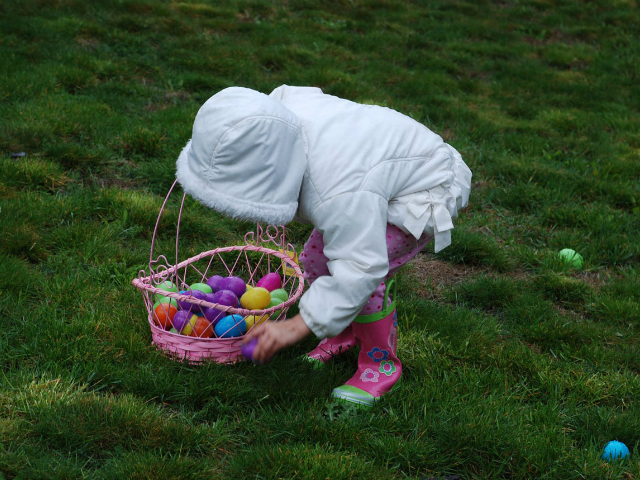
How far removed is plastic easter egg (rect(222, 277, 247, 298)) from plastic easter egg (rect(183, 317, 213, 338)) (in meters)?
0.32

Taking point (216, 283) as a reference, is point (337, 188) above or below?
above

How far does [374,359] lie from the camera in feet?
8.37

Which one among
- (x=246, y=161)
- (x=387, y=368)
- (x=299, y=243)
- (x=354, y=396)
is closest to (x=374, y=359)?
(x=387, y=368)

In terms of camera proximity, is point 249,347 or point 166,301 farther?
point 166,301

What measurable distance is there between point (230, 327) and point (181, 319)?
0.61 ft

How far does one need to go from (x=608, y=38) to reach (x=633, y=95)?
1894 millimetres

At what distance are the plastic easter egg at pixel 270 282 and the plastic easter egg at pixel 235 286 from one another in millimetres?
109

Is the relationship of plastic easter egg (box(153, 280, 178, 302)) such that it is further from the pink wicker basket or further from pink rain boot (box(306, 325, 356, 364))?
pink rain boot (box(306, 325, 356, 364))

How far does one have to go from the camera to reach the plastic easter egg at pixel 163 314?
2.70 meters

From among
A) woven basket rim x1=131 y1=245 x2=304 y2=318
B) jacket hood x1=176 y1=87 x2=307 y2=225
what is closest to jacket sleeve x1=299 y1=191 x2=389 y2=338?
jacket hood x1=176 y1=87 x2=307 y2=225

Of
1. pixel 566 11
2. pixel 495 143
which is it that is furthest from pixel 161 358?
pixel 566 11

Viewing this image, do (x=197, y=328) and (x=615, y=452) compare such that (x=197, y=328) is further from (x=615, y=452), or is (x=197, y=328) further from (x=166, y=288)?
(x=615, y=452)

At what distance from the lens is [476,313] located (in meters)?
3.26

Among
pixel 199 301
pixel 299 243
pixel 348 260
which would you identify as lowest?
pixel 299 243
